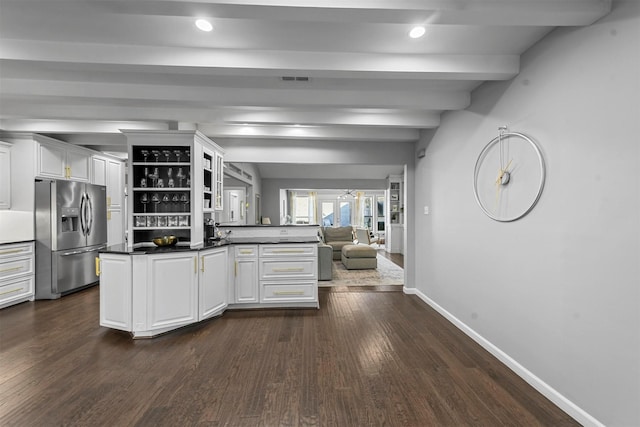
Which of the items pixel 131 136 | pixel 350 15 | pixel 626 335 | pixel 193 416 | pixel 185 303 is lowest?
pixel 193 416

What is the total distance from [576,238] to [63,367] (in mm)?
3987

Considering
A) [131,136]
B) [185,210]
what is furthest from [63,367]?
[131,136]

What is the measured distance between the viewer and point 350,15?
174 cm

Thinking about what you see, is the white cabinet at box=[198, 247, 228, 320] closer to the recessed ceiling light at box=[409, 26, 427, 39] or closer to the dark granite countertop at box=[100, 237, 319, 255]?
the dark granite countertop at box=[100, 237, 319, 255]

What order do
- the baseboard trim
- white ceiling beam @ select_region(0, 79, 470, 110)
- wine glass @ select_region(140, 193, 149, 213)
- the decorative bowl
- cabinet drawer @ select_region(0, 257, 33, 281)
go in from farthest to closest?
cabinet drawer @ select_region(0, 257, 33, 281)
wine glass @ select_region(140, 193, 149, 213)
the decorative bowl
white ceiling beam @ select_region(0, 79, 470, 110)
the baseboard trim

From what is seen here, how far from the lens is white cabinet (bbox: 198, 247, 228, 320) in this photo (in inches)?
133

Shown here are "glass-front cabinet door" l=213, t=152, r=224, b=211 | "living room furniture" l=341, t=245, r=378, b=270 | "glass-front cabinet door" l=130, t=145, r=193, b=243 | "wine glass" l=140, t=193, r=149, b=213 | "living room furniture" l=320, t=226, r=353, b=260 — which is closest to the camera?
"glass-front cabinet door" l=130, t=145, r=193, b=243

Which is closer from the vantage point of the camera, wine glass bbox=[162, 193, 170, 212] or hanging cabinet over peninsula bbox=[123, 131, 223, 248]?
hanging cabinet over peninsula bbox=[123, 131, 223, 248]

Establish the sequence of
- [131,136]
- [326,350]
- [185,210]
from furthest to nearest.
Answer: [185,210] < [131,136] < [326,350]

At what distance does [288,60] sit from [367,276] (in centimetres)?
459

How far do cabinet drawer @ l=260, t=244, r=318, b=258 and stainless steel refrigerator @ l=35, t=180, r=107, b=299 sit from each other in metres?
3.05

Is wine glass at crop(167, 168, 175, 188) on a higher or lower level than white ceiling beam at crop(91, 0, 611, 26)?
lower

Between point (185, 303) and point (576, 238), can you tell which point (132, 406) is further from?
point (576, 238)

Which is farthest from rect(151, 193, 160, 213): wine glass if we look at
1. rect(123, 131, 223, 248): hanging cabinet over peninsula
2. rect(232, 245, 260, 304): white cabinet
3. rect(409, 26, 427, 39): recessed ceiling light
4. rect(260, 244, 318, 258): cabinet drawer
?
rect(409, 26, 427, 39): recessed ceiling light
